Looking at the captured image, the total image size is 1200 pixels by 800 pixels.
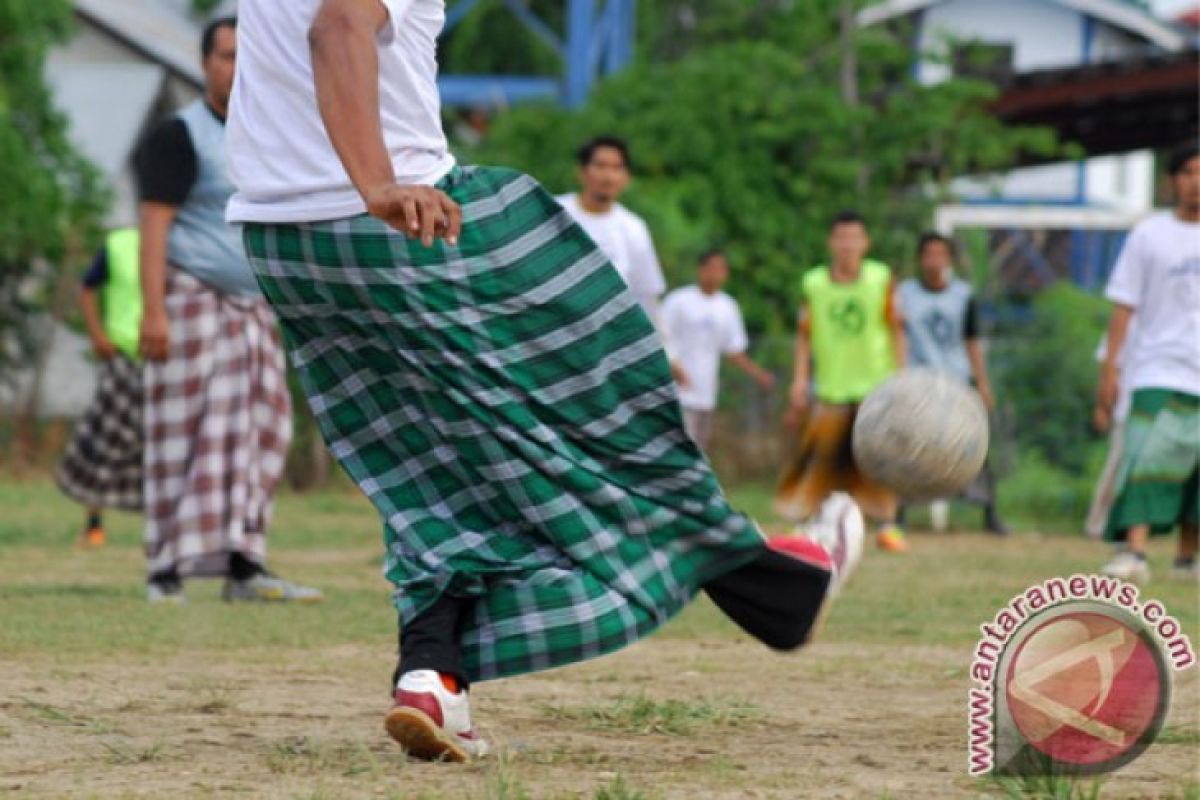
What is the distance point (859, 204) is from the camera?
23.8 m

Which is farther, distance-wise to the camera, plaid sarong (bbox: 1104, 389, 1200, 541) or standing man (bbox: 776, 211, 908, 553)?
standing man (bbox: 776, 211, 908, 553)

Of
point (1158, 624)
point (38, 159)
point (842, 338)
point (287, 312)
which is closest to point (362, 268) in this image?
point (287, 312)

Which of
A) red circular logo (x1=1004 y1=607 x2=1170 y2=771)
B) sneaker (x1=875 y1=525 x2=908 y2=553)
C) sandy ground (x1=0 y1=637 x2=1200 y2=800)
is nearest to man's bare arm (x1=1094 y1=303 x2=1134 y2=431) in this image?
sneaker (x1=875 y1=525 x2=908 y2=553)

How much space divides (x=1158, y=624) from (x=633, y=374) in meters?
1.17

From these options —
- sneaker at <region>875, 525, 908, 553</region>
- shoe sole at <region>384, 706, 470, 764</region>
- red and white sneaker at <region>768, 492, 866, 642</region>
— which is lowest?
sneaker at <region>875, 525, 908, 553</region>

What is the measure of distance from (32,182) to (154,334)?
12.9 m

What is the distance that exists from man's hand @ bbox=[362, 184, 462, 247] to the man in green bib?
7.25 metres

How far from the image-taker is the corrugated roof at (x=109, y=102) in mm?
30766

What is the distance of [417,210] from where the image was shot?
15.6 feet

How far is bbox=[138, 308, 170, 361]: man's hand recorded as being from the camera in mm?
8930

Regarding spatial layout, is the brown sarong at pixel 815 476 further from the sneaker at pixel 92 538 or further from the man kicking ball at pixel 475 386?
the man kicking ball at pixel 475 386

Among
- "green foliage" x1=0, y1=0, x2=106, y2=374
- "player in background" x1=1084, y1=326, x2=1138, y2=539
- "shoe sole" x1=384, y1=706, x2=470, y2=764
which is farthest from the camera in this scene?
"green foliage" x1=0, y1=0, x2=106, y2=374

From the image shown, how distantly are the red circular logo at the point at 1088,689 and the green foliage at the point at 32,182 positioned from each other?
687 inches

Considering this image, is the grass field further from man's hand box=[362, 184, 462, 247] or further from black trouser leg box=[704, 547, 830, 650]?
man's hand box=[362, 184, 462, 247]
